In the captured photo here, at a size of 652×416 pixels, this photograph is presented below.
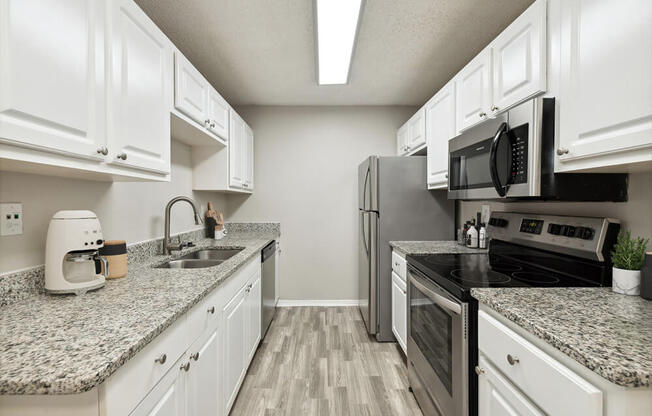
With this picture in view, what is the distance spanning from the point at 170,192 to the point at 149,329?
178cm

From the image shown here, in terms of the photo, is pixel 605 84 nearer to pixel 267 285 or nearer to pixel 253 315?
pixel 253 315

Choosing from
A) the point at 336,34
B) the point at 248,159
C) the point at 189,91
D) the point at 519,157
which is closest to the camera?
the point at 519,157

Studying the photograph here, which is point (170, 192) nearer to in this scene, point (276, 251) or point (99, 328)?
point (276, 251)

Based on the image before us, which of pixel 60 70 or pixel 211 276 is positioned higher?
pixel 60 70

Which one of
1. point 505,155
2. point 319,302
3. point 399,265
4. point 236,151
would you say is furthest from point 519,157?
point 319,302

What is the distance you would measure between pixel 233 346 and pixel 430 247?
152 centimetres

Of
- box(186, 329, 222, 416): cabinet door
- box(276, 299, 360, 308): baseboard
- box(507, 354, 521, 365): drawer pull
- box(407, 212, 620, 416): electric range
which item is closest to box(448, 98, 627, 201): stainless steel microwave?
box(407, 212, 620, 416): electric range

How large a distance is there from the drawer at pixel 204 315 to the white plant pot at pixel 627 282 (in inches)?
63.8

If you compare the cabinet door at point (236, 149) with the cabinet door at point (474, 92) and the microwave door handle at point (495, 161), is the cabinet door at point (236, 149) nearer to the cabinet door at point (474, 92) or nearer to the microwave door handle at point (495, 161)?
the cabinet door at point (474, 92)

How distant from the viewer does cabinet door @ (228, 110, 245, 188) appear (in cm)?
279

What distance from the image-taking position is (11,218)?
3.76 ft

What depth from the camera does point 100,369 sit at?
26.0 inches

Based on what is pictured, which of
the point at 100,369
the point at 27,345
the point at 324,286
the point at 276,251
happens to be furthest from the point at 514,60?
the point at 324,286

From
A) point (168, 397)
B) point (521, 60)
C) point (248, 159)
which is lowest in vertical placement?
point (168, 397)
